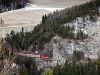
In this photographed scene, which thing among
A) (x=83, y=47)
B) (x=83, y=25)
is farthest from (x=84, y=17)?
(x=83, y=47)

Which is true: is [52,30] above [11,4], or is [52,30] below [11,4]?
below

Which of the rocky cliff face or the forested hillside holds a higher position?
the rocky cliff face

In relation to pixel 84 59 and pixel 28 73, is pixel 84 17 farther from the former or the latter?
pixel 28 73

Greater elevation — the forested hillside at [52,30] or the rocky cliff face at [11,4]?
the rocky cliff face at [11,4]

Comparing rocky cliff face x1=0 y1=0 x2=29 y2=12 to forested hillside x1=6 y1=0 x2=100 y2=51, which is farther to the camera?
rocky cliff face x1=0 y1=0 x2=29 y2=12
